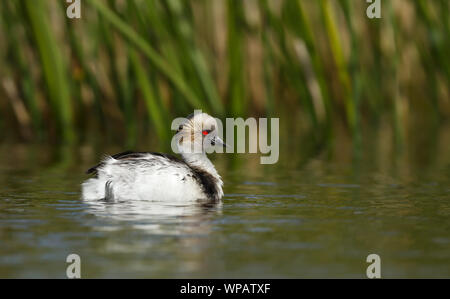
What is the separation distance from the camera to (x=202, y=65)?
1014cm

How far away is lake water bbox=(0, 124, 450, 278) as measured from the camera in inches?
198

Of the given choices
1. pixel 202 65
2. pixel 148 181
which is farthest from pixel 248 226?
pixel 202 65

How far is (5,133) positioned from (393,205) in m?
7.70

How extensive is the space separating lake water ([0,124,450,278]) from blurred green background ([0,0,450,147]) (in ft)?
3.39

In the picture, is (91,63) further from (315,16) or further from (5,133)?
(315,16)

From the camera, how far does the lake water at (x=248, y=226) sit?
16.5 feet

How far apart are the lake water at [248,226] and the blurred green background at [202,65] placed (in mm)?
1034

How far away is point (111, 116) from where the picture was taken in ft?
47.3

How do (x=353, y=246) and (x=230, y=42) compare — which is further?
(x=230, y=42)

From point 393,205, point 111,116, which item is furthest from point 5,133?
point 393,205
